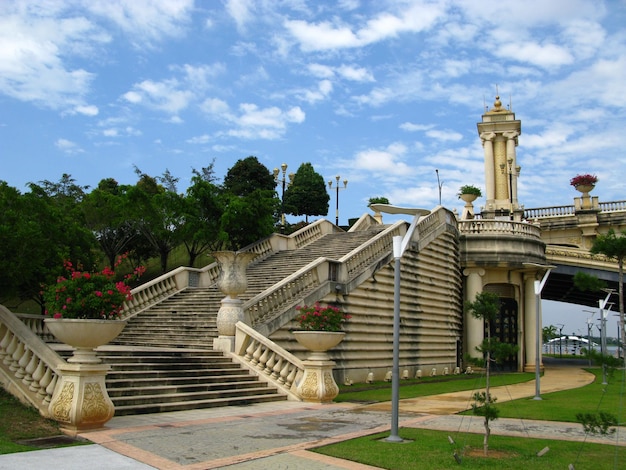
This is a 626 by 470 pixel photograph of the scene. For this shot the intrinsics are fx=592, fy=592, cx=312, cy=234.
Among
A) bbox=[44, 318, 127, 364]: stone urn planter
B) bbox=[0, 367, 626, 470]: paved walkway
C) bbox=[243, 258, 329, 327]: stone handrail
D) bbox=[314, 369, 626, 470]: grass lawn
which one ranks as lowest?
bbox=[0, 367, 626, 470]: paved walkway

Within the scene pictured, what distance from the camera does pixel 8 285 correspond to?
56.4 feet

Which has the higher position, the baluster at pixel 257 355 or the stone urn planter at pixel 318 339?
the stone urn planter at pixel 318 339

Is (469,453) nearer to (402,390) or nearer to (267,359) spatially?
(267,359)

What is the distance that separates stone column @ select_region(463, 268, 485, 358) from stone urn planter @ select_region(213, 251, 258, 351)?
1802 centimetres

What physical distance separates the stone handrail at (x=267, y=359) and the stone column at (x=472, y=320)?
1810cm

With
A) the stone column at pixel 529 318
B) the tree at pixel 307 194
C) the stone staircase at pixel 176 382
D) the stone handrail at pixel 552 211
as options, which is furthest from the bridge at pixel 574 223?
the stone staircase at pixel 176 382

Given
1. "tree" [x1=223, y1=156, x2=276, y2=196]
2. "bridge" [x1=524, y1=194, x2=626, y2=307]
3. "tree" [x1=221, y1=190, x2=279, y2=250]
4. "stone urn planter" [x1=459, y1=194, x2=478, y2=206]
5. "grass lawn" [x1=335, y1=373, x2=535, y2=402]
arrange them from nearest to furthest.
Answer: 1. "grass lawn" [x1=335, y1=373, x2=535, y2=402]
2. "tree" [x1=221, y1=190, x2=279, y2=250]
3. "stone urn planter" [x1=459, y1=194, x2=478, y2=206]
4. "bridge" [x1=524, y1=194, x2=626, y2=307]
5. "tree" [x1=223, y1=156, x2=276, y2=196]

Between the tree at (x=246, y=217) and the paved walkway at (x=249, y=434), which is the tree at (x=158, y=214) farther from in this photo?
the paved walkway at (x=249, y=434)

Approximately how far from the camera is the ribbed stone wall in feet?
69.4

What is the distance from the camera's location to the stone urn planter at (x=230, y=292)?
1630 cm

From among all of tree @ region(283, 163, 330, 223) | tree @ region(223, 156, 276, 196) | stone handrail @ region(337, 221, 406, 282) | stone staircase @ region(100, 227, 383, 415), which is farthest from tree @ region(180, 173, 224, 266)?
tree @ region(283, 163, 330, 223)

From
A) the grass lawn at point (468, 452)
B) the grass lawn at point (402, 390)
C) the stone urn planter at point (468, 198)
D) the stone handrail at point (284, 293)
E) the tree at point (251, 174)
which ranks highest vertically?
the tree at point (251, 174)

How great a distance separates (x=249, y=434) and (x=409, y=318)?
17140mm

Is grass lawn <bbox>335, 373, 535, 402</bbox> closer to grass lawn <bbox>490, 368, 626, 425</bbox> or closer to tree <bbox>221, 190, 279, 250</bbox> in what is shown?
grass lawn <bbox>490, 368, 626, 425</bbox>
